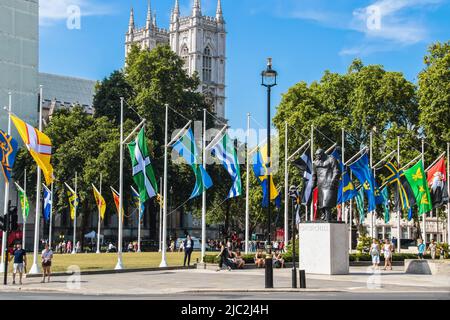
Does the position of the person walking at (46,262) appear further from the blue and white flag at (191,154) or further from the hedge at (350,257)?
the blue and white flag at (191,154)

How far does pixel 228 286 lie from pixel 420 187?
83.4ft

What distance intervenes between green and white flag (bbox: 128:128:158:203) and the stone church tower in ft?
408

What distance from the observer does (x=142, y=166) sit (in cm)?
4212

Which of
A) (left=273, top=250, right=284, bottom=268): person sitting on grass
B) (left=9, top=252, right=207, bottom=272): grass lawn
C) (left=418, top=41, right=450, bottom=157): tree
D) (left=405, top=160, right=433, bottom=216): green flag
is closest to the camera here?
(left=9, top=252, right=207, bottom=272): grass lawn

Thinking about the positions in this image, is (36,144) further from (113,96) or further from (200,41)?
(200,41)

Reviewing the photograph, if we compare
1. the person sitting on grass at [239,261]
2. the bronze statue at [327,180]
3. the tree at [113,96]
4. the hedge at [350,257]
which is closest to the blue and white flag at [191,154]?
the hedge at [350,257]

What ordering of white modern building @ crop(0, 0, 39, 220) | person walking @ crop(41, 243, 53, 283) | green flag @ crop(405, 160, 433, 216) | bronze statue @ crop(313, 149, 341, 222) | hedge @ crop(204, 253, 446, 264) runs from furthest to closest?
white modern building @ crop(0, 0, 39, 220) → green flag @ crop(405, 160, 433, 216) → hedge @ crop(204, 253, 446, 264) → bronze statue @ crop(313, 149, 341, 222) → person walking @ crop(41, 243, 53, 283)

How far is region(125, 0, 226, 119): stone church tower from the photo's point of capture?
554ft

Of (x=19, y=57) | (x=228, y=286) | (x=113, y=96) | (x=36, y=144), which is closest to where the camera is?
(x=228, y=286)

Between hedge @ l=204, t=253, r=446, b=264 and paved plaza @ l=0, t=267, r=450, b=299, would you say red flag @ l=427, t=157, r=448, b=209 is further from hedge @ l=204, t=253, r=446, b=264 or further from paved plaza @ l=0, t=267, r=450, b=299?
paved plaza @ l=0, t=267, r=450, b=299

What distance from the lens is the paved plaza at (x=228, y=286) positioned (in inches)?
1056

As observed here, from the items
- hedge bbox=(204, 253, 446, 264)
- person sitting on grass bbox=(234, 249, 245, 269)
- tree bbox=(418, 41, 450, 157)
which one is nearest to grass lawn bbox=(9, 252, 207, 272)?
hedge bbox=(204, 253, 446, 264)

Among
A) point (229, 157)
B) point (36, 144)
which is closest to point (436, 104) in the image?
point (229, 157)
